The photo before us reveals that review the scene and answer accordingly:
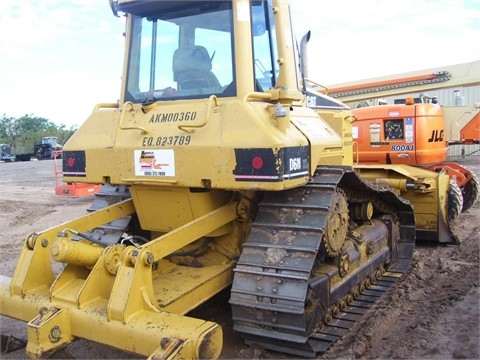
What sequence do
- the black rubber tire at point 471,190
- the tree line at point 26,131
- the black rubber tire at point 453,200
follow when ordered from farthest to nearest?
the tree line at point 26,131, the black rubber tire at point 471,190, the black rubber tire at point 453,200

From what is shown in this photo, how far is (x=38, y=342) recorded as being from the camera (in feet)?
11.3

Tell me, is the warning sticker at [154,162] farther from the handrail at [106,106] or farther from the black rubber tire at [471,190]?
the black rubber tire at [471,190]

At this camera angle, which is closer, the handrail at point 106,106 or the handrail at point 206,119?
the handrail at point 206,119

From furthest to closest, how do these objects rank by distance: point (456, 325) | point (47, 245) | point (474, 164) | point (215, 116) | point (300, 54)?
1. point (474, 164)
2. point (300, 54)
3. point (456, 325)
4. point (47, 245)
5. point (215, 116)

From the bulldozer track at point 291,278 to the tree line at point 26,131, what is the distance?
4884cm

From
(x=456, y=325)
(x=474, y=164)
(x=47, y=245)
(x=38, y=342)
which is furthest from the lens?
(x=474, y=164)

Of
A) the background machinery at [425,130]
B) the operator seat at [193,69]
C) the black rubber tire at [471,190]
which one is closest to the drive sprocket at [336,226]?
the operator seat at [193,69]

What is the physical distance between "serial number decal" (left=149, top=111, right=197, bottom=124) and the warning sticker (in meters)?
0.27

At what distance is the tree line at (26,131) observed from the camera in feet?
170

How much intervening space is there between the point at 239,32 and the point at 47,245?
7.39 ft

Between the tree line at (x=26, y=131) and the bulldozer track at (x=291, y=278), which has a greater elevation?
the tree line at (x=26, y=131)

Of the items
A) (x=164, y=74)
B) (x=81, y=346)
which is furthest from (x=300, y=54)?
(x=81, y=346)

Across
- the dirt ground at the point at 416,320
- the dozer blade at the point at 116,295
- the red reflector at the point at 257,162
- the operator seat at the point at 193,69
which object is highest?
the operator seat at the point at 193,69

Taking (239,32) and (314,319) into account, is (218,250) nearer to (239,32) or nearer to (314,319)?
(314,319)
